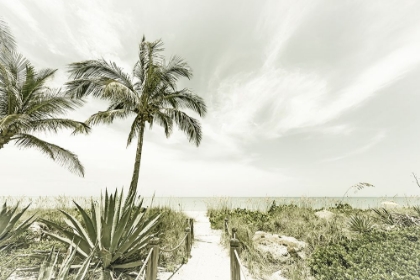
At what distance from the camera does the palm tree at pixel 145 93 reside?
9156 mm

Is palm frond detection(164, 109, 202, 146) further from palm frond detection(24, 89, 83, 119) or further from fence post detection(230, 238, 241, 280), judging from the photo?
fence post detection(230, 238, 241, 280)

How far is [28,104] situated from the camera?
8.80 metres

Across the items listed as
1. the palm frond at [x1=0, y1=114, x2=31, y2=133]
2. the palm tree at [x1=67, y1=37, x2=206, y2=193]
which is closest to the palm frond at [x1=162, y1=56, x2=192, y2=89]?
the palm tree at [x1=67, y1=37, x2=206, y2=193]

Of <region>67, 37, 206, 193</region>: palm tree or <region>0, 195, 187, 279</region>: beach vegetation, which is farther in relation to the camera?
<region>67, 37, 206, 193</region>: palm tree

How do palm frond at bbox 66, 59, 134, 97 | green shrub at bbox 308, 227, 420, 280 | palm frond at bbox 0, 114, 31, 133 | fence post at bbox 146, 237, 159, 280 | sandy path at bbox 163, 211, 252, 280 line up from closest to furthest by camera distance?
green shrub at bbox 308, 227, 420, 280 → fence post at bbox 146, 237, 159, 280 → sandy path at bbox 163, 211, 252, 280 → palm frond at bbox 0, 114, 31, 133 → palm frond at bbox 66, 59, 134, 97

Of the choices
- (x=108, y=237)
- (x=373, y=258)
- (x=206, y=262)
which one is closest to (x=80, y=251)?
(x=108, y=237)

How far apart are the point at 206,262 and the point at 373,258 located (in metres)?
3.61

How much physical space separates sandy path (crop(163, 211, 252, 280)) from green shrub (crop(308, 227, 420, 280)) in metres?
1.61

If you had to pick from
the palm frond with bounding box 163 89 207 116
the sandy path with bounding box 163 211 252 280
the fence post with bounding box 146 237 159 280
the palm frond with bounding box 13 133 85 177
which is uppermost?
the palm frond with bounding box 163 89 207 116

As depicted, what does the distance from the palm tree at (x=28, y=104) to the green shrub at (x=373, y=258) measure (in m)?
9.47

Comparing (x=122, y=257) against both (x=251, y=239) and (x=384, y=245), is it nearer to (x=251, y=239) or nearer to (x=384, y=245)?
(x=251, y=239)

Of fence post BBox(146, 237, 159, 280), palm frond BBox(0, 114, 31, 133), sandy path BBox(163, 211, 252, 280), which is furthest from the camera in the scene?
palm frond BBox(0, 114, 31, 133)

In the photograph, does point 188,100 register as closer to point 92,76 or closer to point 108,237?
point 92,76

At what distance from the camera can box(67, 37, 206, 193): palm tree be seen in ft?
30.0
